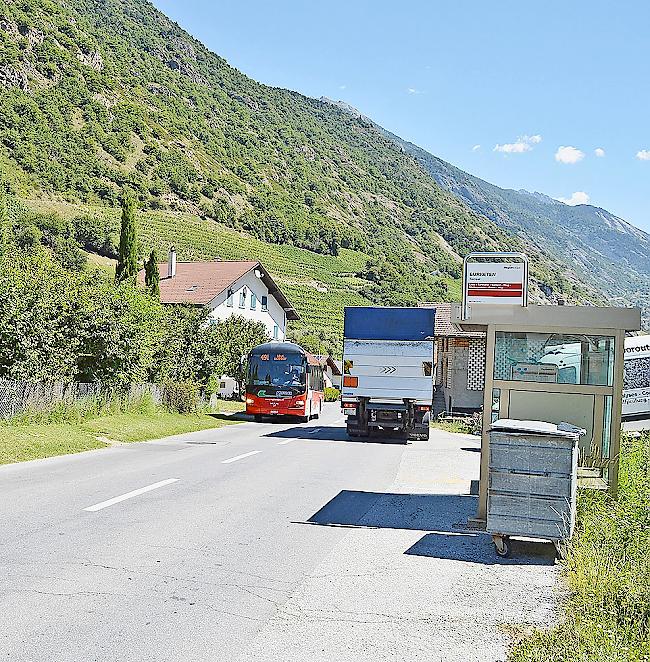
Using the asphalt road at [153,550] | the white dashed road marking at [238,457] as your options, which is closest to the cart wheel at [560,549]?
the asphalt road at [153,550]

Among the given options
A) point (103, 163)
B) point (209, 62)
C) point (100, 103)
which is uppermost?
point (209, 62)

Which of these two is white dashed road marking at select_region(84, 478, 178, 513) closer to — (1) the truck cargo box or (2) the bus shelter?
(2) the bus shelter

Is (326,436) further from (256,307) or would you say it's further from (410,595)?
(256,307)

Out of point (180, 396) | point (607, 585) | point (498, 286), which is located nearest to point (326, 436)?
point (180, 396)

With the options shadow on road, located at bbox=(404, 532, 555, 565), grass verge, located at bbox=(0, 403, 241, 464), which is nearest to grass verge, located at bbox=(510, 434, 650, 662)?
shadow on road, located at bbox=(404, 532, 555, 565)

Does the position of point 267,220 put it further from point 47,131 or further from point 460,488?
point 460,488

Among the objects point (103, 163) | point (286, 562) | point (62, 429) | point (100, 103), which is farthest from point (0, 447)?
point (100, 103)

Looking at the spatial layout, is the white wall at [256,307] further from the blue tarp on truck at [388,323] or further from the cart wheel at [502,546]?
the cart wheel at [502,546]

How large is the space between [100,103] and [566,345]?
132m

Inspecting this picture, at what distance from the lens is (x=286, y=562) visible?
8516mm

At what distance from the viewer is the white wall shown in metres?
64.9

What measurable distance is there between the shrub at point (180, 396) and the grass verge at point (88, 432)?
0.51 meters

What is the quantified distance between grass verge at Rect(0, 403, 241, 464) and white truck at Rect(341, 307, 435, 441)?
19.0 ft

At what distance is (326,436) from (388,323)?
454cm
